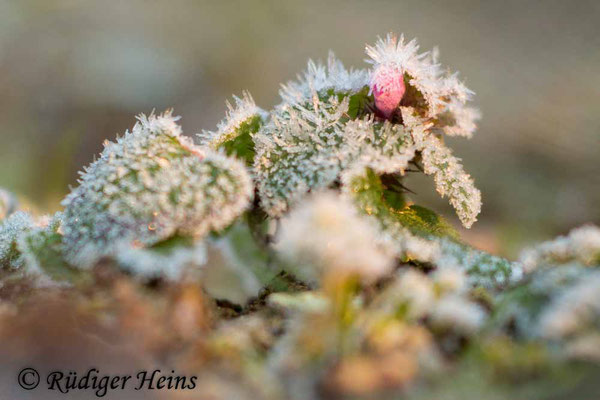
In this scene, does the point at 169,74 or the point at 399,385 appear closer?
the point at 399,385

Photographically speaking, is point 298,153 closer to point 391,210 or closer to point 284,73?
point 391,210

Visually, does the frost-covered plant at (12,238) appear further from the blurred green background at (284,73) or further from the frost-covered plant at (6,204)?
the blurred green background at (284,73)

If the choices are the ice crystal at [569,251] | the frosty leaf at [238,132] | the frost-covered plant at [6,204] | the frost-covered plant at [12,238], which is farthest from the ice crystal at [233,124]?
the frost-covered plant at [6,204]

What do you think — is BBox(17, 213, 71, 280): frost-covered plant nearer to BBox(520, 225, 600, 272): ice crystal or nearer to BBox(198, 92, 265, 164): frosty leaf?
BBox(198, 92, 265, 164): frosty leaf

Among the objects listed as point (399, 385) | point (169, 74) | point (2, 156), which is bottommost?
point (399, 385)

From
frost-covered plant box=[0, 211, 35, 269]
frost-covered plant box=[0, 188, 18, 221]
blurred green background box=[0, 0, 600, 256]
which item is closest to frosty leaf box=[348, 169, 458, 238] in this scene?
frost-covered plant box=[0, 211, 35, 269]

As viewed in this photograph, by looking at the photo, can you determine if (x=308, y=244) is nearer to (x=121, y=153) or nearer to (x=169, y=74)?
(x=121, y=153)

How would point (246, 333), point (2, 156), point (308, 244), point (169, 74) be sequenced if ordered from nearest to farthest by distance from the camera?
1. point (308, 244)
2. point (246, 333)
3. point (2, 156)
4. point (169, 74)

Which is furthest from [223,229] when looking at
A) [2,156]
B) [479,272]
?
[2,156]
